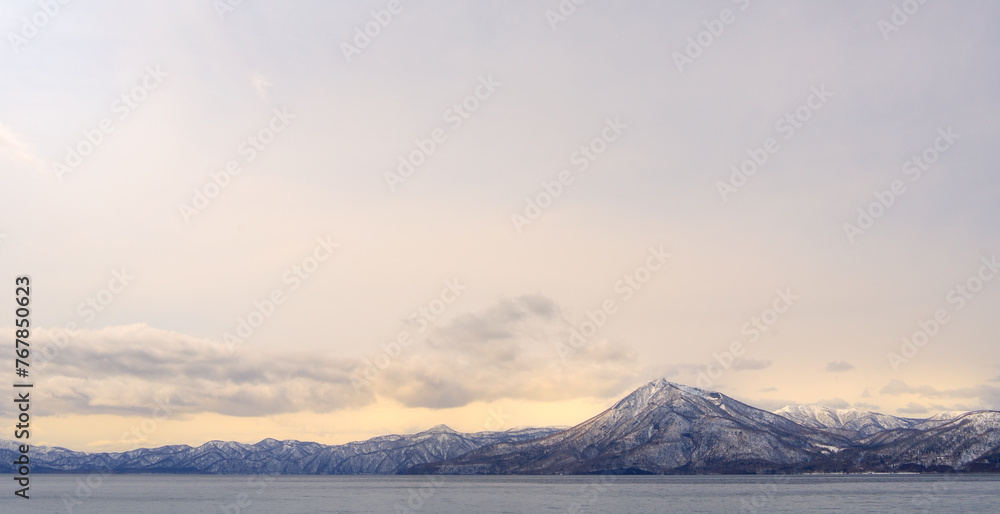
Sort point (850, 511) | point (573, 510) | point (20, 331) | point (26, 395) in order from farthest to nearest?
point (573, 510) < point (850, 511) < point (26, 395) < point (20, 331)

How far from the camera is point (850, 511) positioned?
184125 mm

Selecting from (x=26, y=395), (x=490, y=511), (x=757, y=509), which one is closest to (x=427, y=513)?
(x=490, y=511)

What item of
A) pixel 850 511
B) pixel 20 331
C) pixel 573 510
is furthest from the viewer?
pixel 573 510

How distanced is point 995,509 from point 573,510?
11665cm

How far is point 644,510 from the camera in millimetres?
194125

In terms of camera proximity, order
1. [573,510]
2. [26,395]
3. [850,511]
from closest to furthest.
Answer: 1. [26,395]
2. [850,511]
3. [573,510]

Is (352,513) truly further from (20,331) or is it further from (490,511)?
(20,331)

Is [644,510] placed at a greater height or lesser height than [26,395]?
lesser

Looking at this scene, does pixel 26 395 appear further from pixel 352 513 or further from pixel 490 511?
pixel 490 511

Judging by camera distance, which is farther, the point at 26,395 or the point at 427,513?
the point at 427,513

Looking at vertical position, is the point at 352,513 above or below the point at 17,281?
below

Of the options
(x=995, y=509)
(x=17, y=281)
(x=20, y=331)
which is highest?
(x=17, y=281)

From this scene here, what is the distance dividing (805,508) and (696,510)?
105 feet

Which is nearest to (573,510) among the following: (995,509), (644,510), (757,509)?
(644,510)
